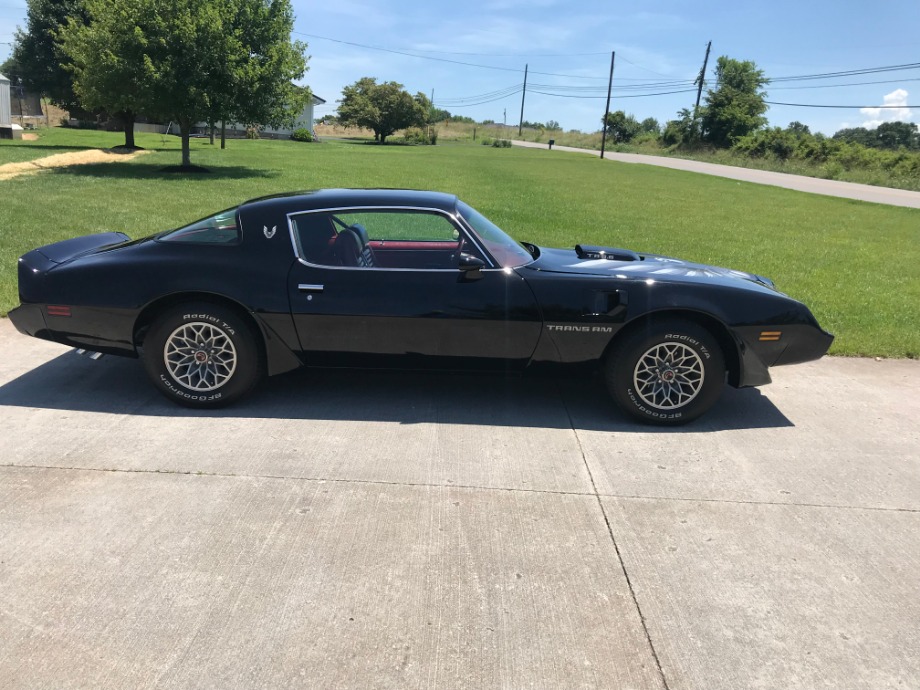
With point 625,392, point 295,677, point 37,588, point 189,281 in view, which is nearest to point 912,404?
point 625,392

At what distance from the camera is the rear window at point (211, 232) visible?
4.43 metres

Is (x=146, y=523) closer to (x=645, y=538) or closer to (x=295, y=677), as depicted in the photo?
(x=295, y=677)

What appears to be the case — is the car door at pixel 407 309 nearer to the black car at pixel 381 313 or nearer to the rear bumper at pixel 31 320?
the black car at pixel 381 313

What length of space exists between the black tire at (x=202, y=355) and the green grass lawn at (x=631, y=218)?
3314mm

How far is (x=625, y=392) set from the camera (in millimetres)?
4355

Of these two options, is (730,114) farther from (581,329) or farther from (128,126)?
(581,329)

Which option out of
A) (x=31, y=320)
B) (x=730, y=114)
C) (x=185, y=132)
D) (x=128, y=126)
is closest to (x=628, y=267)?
(x=31, y=320)

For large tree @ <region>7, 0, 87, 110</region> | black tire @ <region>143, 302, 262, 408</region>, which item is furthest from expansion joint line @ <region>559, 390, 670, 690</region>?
Result: large tree @ <region>7, 0, 87, 110</region>

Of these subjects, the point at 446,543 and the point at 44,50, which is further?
the point at 44,50

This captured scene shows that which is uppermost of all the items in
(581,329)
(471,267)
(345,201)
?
(345,201)

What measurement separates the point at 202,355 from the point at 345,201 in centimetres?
133

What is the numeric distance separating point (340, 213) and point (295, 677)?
2.91 metres

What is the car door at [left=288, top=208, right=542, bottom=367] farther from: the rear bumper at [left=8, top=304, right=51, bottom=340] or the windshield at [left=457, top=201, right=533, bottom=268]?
the rear bumper at [left=8, top=304, right=51, bottom=340]

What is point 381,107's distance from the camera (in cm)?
7294
